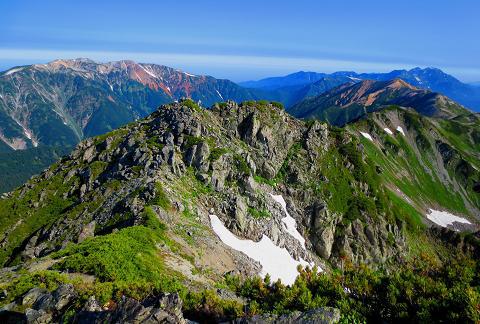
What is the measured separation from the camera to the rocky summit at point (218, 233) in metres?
29.5

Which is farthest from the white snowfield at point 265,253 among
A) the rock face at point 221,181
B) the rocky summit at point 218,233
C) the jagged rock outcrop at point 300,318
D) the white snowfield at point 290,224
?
the jagged rock outcrop at point 300,318

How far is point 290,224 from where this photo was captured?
303 ft

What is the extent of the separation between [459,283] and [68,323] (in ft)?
91.0

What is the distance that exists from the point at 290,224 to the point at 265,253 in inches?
720

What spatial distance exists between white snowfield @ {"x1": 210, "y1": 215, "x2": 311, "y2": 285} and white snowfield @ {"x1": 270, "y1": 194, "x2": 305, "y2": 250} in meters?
11.0

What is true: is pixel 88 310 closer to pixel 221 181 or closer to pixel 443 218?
pixel 221 181

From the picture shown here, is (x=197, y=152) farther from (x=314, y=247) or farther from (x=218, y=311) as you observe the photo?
(x=218, y=311)

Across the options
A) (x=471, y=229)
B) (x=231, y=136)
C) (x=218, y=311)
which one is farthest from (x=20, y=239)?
(x=471, y=229)

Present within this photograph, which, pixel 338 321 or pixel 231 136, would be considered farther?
pixel 231 136

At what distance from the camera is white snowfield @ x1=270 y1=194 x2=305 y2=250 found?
295ft

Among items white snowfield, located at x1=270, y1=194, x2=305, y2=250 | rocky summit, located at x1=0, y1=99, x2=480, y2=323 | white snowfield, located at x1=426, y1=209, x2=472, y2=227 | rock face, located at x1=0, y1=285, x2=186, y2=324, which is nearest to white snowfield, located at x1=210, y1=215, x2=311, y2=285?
rocky summit, located at x1=0, y1=99, x2=480, y2=323

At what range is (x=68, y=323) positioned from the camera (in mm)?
25469

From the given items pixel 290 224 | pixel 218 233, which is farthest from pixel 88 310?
pixel 290 224

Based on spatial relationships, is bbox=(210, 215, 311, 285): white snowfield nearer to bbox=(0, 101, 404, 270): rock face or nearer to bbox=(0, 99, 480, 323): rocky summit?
bbox=(0, 99, 480, 323): rocky summit
